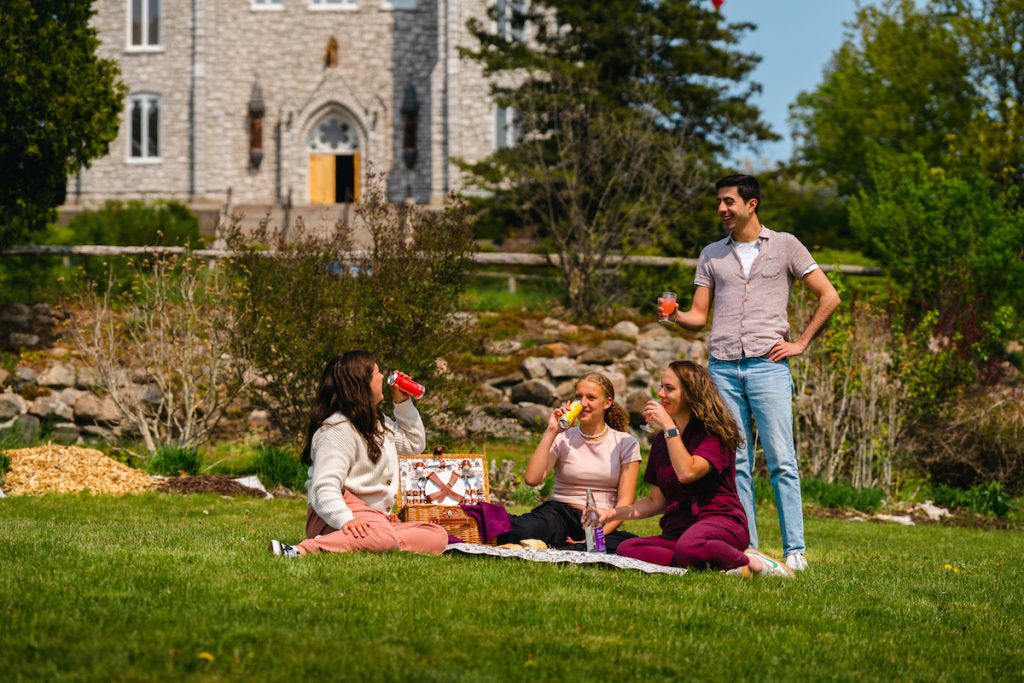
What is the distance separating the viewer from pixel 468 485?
27.5ft

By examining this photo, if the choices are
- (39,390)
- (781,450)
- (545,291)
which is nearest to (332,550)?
(781,450)

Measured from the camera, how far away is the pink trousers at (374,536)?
7.01 metres

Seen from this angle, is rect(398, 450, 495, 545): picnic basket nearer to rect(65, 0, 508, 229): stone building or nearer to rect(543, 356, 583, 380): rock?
rect(543, 356, 583, 380): rock

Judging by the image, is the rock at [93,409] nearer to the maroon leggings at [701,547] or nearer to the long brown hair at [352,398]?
the long brown hair at [352,398]

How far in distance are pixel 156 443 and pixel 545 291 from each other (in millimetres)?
9001

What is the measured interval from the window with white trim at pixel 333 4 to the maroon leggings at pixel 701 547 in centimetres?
3193

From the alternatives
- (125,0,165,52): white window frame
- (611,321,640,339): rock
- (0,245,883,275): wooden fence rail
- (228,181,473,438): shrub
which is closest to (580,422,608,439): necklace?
(228,181,473,438): shrub

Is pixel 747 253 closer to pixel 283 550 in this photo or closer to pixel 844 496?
pixel 283 550

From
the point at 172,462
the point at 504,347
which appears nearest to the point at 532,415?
the point at 504,347

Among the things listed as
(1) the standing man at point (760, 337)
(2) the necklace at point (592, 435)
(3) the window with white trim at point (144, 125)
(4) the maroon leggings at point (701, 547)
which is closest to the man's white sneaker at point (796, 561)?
(1) the standing man at point (760, 337)

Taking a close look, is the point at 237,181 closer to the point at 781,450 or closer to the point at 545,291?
the point at 545,291

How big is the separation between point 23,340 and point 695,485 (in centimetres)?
1255

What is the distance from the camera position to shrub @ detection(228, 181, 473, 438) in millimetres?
11875

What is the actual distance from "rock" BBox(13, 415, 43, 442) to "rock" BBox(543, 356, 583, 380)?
6.16 meters
